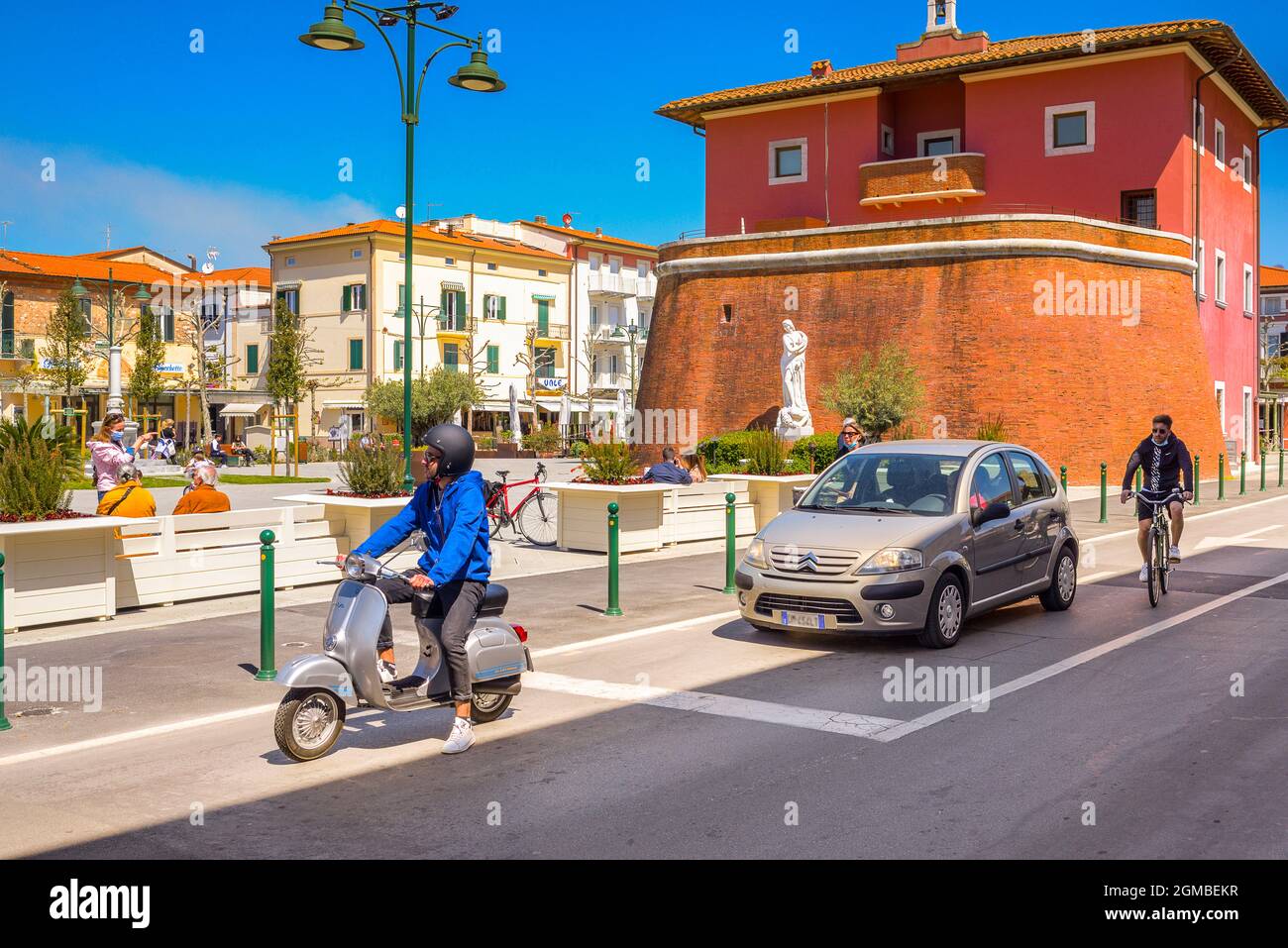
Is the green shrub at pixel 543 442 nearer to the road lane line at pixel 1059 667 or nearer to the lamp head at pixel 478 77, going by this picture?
the lamp head at pixel 478 77

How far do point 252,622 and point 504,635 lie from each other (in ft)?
15.8

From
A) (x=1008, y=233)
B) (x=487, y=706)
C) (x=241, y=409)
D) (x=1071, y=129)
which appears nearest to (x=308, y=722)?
(x=487, y=706)

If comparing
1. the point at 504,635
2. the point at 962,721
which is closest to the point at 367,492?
the point at 504,635

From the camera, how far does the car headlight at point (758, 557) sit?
1002 centimetres

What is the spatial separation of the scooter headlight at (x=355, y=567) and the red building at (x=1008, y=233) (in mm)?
28980

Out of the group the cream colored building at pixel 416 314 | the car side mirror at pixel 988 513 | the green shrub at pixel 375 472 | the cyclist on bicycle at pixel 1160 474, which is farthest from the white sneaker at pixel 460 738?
the cream colored building at pixel 416 314

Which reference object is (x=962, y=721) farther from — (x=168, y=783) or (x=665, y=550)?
(x=665, y=550)

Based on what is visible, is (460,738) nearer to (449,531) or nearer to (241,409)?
(449,531)

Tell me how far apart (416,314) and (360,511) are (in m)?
52.5

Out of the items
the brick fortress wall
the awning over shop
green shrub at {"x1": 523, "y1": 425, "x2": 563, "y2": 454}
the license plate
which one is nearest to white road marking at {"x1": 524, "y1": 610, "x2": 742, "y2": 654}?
the license plate

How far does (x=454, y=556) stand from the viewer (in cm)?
657

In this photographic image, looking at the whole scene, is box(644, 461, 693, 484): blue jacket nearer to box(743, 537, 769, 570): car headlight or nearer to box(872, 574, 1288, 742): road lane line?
box(743, 537, 769, 570): car headlight

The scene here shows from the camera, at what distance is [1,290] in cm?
5991

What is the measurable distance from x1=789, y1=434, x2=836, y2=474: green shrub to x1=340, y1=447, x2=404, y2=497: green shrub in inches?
648
